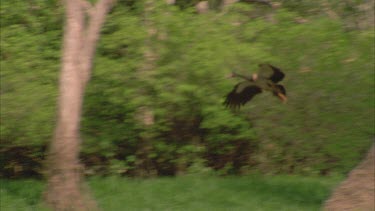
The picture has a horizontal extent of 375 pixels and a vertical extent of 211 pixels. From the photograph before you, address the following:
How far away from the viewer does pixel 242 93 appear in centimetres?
1105

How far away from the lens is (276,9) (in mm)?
14836

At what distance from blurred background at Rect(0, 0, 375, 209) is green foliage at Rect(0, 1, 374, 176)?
0.02 metres

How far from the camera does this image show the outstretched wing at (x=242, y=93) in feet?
35.6

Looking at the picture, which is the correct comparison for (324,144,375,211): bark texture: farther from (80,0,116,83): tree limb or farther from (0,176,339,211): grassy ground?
(80,0,116,83): tree limb

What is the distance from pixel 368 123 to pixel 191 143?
318 cm

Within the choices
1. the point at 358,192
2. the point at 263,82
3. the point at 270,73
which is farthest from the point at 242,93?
the point at 358,192

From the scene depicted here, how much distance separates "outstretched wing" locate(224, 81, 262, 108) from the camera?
10.9 m

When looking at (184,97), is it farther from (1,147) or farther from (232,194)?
(1,147)

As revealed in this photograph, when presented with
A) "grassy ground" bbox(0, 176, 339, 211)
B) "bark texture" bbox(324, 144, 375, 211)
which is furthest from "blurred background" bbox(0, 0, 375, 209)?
Answer: "bark texture" bbox(324, 144, 375, 211)

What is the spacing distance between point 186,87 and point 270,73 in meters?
2.81

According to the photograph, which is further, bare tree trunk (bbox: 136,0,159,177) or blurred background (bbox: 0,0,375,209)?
bare tree trunk (bbox: 136,0,159,177)

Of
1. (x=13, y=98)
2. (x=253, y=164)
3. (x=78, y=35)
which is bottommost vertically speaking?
(x=253, y=164)

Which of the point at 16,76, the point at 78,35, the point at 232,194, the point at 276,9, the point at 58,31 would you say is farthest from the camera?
the point at 276,9

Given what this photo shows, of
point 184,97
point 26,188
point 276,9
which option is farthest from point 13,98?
point 276,9
